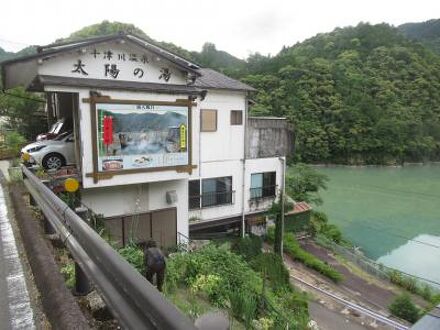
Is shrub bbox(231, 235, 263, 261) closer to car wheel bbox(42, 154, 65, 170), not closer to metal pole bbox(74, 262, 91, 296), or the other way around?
car wheel bbox(42, 154, 65, 170)

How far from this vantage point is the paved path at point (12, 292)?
2.22 metres

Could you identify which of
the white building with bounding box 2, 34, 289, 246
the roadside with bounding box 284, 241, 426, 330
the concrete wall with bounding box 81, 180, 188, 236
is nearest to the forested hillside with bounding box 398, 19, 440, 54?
the roadside with bounding box 284, 241, 426, 330

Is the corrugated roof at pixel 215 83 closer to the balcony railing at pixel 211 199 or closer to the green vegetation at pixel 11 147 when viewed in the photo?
the balcony railing at pixel 211 199

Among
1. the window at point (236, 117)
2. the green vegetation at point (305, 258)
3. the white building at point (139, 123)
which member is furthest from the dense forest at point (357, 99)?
the white building at point (139, 123)

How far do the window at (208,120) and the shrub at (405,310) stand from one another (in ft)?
31.7

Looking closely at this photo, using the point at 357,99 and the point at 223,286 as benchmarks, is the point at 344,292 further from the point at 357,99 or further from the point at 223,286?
the point at 357,99

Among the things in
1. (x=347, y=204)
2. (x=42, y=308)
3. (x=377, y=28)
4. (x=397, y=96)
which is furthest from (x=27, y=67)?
(x=377, y=28)

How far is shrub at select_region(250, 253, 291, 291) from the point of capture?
38.1ft

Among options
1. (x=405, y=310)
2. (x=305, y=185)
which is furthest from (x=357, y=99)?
(x=405, y=310)

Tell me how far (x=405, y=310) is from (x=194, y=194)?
9004 mm

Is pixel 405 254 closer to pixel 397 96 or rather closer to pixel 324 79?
pixel 324 79

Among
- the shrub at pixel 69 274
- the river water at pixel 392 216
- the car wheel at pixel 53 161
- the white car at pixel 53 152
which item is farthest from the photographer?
the river water at pixel 392 216

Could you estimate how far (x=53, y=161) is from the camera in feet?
32.0

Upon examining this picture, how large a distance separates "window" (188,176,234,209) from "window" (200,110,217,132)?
7.01 ft
